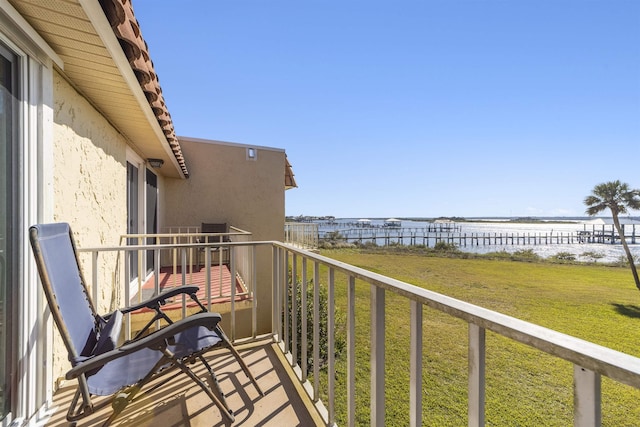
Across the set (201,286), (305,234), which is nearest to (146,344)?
(201,286)

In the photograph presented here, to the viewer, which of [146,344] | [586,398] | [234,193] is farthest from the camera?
[234,193]

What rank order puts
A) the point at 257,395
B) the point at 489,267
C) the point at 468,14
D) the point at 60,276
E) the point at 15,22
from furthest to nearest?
the point at 489,267 < the point at 468,14 < the point at 257,395 < the point at 60,276 < the point at 15,22

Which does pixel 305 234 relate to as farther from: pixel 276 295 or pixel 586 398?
pixel 586 398

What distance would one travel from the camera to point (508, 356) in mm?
7574

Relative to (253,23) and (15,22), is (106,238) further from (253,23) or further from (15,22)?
(253,23)

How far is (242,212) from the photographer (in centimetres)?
853

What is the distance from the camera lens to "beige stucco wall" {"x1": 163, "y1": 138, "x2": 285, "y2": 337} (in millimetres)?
7820

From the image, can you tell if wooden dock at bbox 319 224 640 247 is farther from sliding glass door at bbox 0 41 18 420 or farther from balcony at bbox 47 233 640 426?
sliding glass door at bbox 0 41 18 420

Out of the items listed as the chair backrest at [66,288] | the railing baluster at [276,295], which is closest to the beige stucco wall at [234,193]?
the railing baluster at [276,295]

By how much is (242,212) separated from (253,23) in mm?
4924

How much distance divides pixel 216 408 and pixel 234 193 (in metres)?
7.21

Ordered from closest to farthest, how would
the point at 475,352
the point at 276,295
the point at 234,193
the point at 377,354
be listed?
the point at 475,352 < the point at 377,354 < the point at 276,295 < the point at 234,193

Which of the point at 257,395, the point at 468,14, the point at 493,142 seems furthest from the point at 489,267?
the point at 257,395

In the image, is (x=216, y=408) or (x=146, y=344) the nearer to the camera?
(x=146, y=344)
